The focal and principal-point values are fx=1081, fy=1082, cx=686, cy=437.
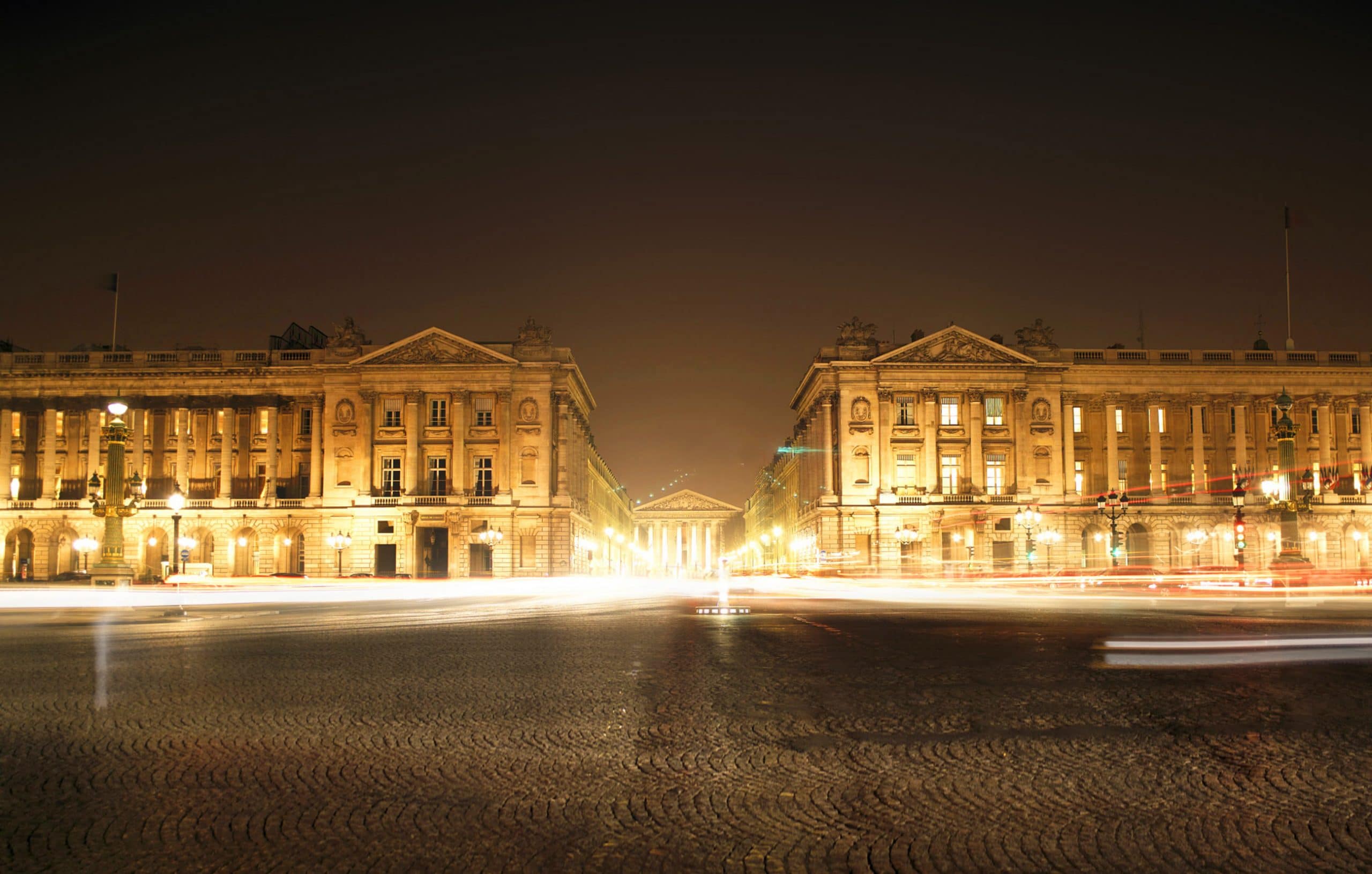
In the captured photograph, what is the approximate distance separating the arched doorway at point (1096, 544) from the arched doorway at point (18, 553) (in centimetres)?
7487

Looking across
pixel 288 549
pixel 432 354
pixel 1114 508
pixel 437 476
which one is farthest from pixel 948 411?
pixel 288 549

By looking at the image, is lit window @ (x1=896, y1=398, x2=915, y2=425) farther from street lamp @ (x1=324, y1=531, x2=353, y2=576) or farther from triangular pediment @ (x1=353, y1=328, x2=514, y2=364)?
street lamp @ (x1=324, y1=531, x2=353, y2=576)

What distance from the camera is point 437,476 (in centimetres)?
7638

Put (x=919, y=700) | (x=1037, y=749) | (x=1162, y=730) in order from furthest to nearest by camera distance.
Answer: (x=919, y=700) → (x=1162, y=730) → (x=1037, y=749)

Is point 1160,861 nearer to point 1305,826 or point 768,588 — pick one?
point 1305,826

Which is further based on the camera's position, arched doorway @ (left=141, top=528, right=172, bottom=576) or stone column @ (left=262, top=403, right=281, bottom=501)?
stone column @ (left=262, top=403, right=281, bottom=501)

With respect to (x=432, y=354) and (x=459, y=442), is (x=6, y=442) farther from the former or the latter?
(x=459, y=442)

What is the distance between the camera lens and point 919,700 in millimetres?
11516

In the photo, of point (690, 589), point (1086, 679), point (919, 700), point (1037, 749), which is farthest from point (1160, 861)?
point (690, 589)

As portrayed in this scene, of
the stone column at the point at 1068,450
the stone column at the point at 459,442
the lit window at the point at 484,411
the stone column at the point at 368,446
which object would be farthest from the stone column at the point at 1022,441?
the stone column at the point at 368,446

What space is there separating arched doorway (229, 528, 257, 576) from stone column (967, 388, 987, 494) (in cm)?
5111

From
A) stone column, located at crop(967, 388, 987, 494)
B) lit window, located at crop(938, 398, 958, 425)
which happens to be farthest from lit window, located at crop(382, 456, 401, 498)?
stone column, located at crop(967, 388, 987, 494)

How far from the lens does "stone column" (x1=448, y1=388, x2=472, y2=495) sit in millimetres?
75188

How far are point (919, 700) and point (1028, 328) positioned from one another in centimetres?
7275
